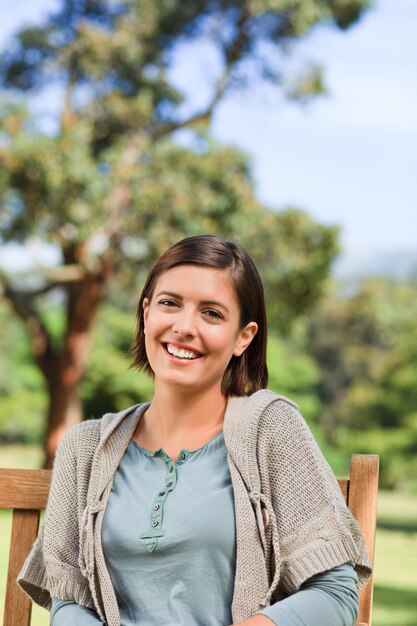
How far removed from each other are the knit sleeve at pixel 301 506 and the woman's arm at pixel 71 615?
42 cm

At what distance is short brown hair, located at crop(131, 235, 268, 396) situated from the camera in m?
2.18

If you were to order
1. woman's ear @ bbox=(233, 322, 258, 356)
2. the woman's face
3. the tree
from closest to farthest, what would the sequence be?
the woman's face
woman's ear @ bbox=(233, 322, 258, 356)
the tree

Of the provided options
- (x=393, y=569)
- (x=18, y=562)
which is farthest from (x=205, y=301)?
(x=393, y=569)

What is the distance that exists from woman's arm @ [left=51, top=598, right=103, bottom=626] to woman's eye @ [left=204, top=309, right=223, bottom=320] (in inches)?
28.0

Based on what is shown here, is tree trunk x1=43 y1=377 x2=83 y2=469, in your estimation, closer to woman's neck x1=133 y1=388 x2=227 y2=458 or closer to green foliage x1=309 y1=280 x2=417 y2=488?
green foliage x1=309 y1=280 x2=417 y2=488

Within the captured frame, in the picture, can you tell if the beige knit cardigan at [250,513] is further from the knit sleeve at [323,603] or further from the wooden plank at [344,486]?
the wooden plank at [344,486]

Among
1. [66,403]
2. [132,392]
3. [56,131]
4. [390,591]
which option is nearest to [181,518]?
[390,591]

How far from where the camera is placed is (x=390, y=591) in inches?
302

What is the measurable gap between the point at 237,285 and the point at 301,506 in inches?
20.5

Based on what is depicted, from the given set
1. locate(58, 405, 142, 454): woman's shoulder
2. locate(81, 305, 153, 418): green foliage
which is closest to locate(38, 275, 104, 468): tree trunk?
locate(81, 305, 153, 418): green foliage

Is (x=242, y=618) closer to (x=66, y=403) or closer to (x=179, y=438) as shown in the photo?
(x=179, y=438)

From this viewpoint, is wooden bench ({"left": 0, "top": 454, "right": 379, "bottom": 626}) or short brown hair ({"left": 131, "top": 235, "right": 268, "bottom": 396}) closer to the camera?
short brown hair ({"left": 131, "top": 235, "right": 268, "bottom": 396})

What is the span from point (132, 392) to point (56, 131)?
7.92 meters

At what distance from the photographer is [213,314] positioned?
7.11 feet
